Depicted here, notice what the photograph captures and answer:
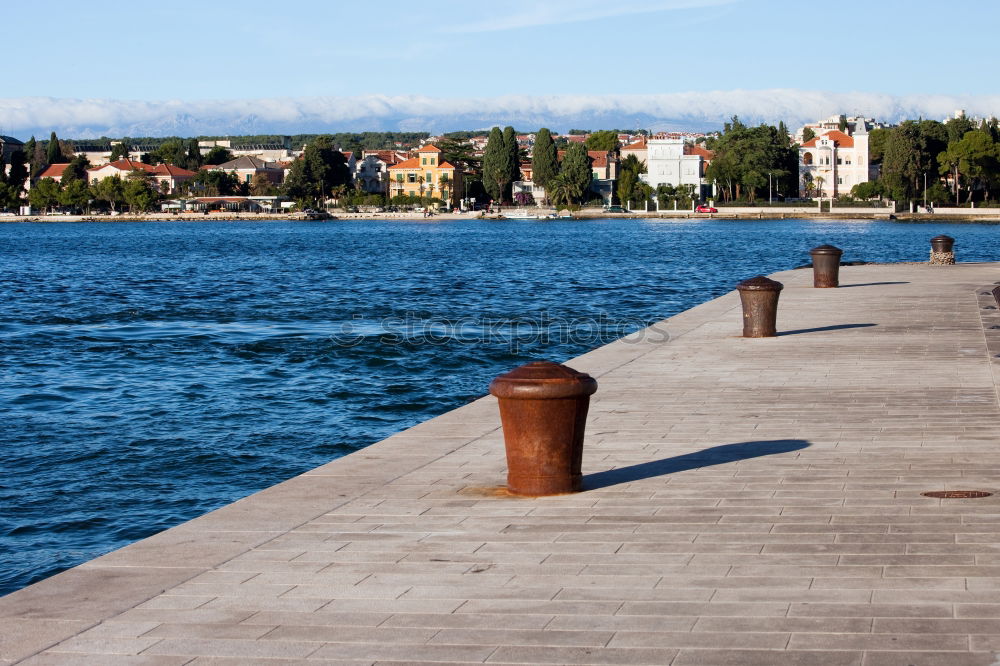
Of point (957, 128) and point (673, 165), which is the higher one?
point (957, 128)

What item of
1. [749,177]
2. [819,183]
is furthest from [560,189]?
[819,183]

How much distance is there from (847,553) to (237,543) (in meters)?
3.61

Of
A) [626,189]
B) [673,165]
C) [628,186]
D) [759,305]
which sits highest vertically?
[673,165]

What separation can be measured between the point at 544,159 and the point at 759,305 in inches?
6243

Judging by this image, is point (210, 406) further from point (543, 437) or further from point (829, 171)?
point (829, 171)

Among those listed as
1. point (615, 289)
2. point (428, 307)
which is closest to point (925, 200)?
point (615, 289)

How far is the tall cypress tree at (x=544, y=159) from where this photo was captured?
171m

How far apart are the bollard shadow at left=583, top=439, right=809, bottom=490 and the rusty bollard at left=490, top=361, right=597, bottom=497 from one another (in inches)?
14.5

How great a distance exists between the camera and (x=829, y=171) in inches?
6890

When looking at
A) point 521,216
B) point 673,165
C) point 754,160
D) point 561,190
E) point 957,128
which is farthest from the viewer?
point 521,216

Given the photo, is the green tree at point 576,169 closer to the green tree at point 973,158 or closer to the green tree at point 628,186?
the green tree at point 628,186

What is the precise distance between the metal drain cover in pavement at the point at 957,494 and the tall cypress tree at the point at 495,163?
165061 mm

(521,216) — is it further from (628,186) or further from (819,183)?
(819,183)

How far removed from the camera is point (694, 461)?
31.7 ft
